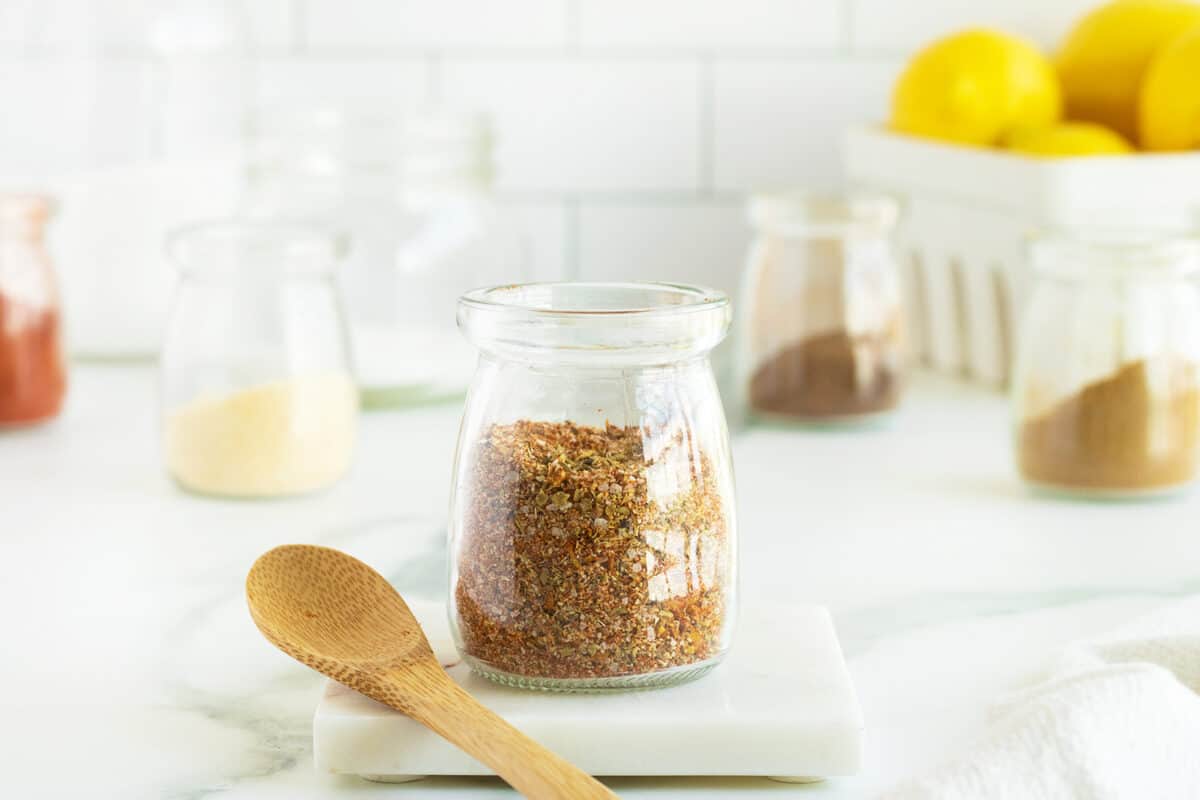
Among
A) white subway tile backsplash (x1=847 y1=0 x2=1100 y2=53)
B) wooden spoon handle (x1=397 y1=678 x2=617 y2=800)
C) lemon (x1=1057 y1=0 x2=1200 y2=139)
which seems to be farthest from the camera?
white subway tile backsplash (x1=847 y1=0 x2=1100 y2=53)

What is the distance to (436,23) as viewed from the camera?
1423 millimetres

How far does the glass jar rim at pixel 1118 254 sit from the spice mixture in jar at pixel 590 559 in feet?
1.49

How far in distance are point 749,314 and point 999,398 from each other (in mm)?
256

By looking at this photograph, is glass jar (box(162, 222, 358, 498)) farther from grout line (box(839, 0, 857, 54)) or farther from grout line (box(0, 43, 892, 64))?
grout line (box(839, 0, 857, 54))

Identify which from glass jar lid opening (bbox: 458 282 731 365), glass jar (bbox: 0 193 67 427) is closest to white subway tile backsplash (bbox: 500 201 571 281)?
glass jar (bbox: 0 193 67 427)

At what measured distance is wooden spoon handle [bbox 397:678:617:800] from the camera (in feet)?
1.48

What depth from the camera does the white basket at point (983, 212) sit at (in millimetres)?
1075

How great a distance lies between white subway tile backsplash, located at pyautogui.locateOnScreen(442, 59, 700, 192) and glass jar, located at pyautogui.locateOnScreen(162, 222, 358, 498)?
0.51m

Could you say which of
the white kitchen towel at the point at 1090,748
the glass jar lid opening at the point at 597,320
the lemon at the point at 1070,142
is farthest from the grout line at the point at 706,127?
the white kitchen towel at the point at 1090,748

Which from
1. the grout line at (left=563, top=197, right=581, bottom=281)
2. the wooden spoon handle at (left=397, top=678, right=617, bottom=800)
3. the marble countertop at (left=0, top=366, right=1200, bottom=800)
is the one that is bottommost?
the marble countertop at (left=0, top=366, right=1200, bottom=800)

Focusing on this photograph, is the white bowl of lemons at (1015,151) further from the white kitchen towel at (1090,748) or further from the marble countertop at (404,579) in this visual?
the white kitchen towel at (1090,748)

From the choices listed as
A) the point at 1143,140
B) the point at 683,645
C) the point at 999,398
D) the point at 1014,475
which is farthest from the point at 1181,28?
the point at 683,645

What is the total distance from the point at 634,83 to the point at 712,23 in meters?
0.10

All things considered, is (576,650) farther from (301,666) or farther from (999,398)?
(999,398)
